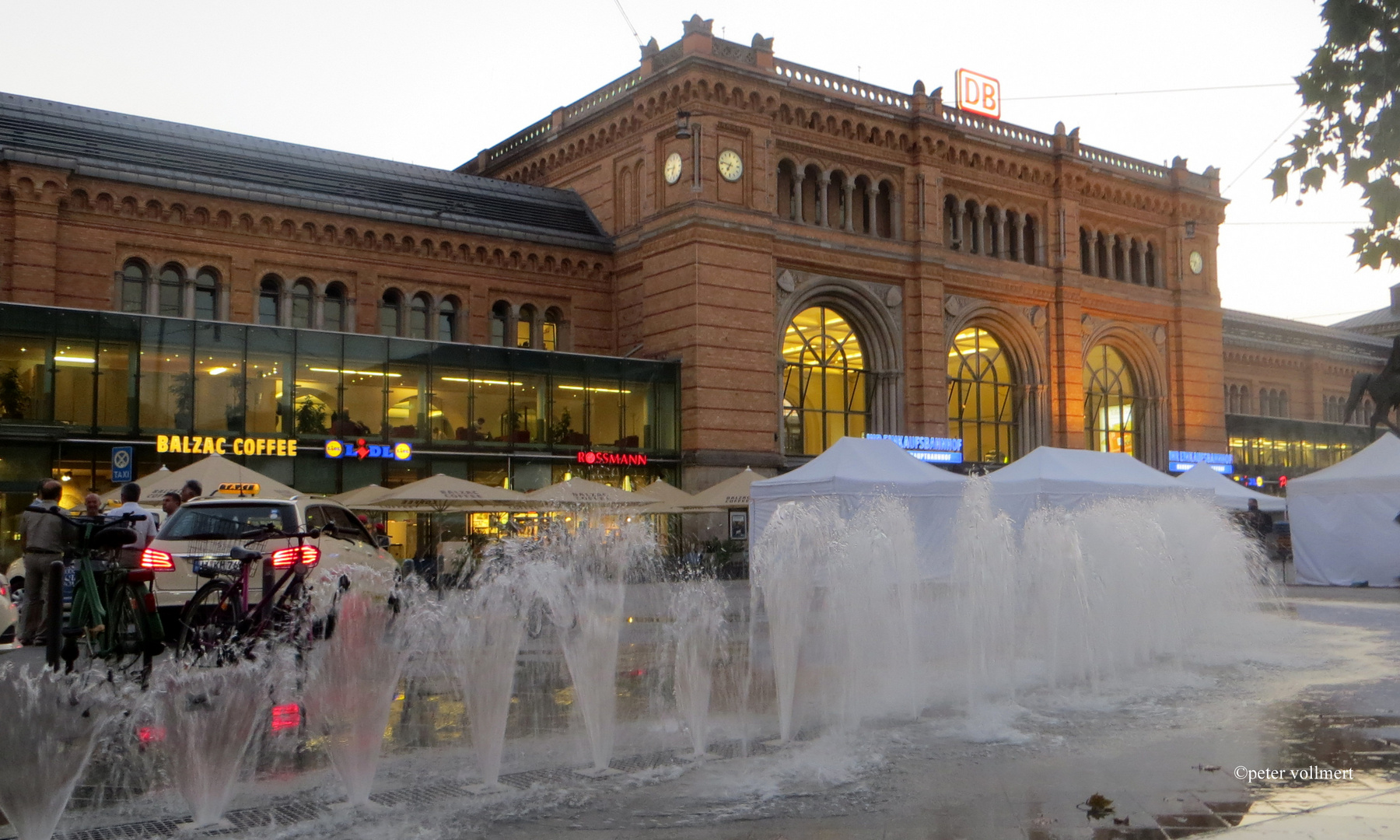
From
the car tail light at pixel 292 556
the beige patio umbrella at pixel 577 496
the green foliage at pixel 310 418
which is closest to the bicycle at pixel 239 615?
the car tail light at pixel 292 556

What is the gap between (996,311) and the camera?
40.0 meters

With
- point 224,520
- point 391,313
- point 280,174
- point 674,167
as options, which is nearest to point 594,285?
point 674,167

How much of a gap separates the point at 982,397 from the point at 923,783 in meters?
34.3

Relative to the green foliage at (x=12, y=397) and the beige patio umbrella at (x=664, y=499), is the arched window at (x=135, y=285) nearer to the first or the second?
the green foliage at (x=12, y=397)

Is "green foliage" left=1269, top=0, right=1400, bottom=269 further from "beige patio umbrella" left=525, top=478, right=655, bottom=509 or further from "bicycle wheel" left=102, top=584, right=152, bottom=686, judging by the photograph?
"beige patio umbrella" left=525, top=478, right=655, bottom=509

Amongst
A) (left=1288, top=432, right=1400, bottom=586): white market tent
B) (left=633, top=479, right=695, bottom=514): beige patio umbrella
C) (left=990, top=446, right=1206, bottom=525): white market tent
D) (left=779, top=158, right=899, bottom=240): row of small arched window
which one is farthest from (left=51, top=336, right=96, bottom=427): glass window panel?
(left=1288, top=432, right=1400, bottom=586): white market tent

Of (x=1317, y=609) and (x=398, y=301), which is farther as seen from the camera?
(x=398, y=301)

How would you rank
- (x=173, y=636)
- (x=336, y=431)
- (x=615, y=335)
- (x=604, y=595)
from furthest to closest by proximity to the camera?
(x=615, y=335), (x=336, y=431), (x=173, y=636), (x=604, y=595)

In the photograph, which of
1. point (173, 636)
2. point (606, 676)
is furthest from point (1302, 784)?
point (173, 636)

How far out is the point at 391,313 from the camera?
33281 millimetres

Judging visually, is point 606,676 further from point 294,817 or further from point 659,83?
point 659,83

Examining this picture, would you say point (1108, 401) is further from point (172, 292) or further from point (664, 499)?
point (172, 292)

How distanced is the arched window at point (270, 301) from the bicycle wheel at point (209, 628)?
21857 millimetres

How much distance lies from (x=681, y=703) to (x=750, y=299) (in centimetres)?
2520
